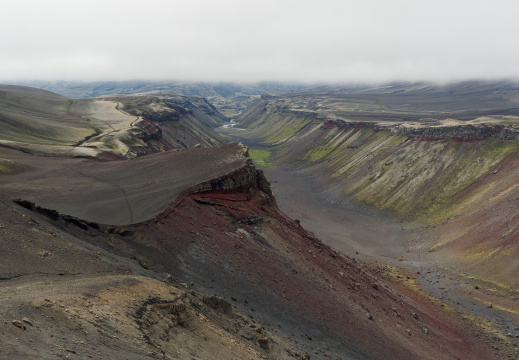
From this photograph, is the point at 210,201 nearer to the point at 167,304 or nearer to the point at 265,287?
the point at 265,287

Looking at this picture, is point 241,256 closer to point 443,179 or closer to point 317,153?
point 443,179

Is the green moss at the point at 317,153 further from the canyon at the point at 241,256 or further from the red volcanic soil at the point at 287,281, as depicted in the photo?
the red volcanic soil at the point at 287,281

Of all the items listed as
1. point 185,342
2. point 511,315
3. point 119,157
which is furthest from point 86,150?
point 511,315

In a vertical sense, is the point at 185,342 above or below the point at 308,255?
above

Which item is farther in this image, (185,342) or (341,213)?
(341,213)

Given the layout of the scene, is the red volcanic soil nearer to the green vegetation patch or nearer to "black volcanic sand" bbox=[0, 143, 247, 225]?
"black volcanic sand" bbox=[0, 143, 247, 225]

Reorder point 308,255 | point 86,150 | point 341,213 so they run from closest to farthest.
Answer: point 308,255 < point 86,150 < point 341,213

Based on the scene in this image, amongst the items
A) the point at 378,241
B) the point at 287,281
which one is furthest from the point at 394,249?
the point at 287,281
